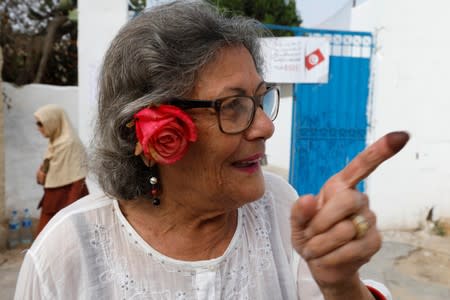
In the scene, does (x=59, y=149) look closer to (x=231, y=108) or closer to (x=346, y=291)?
(x=231, y=108)

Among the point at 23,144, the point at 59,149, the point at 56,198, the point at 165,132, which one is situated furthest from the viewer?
the point at 23,144

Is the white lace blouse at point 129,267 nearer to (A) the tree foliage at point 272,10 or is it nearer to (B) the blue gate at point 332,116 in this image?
(B) the blue gate at point 332,116

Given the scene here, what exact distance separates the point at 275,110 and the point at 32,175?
5.12m

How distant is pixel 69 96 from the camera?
5969 mm

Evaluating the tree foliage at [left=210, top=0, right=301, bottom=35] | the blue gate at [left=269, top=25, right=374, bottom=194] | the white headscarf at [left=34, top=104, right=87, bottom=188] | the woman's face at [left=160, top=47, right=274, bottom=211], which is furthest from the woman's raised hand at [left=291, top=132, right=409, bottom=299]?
the tree foliage at [left=210, top=0, right=301, bottom=35]

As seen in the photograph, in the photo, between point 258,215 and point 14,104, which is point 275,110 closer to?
point 258,215

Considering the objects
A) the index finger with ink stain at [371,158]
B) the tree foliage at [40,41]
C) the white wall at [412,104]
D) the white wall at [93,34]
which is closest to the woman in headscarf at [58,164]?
the white wall at [93,34]

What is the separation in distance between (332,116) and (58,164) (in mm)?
3340

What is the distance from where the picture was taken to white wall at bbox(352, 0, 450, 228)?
5.29 m

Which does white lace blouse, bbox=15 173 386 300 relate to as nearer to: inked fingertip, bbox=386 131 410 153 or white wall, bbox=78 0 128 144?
inked fingertip, bbox=386 131 410 153

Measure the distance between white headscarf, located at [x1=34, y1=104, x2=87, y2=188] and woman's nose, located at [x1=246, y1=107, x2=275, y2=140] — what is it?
11.6 feet

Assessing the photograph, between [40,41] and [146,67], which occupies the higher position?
[40,41]

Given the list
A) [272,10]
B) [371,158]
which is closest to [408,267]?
[371,158]

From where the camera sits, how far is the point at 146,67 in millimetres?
1259
